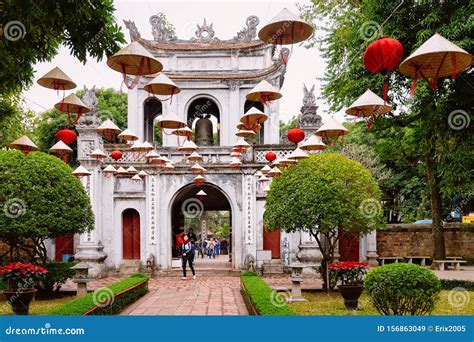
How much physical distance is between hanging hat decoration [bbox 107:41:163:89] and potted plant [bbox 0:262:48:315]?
5233 mm

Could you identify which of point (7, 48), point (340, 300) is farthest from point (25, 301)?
point (340, 300)

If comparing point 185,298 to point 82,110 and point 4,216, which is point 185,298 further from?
point 82,110

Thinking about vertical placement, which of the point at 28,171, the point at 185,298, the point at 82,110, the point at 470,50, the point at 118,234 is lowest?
the point at 185,298

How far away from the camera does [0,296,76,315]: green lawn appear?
34.5 ft

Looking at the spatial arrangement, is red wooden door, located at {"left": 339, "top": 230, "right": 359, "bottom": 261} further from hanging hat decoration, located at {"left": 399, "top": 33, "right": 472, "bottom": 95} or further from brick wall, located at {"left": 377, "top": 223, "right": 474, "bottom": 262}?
hanging hat decoration, located at {"left": 399, "top": 33, "right": 472, "bottom": 95}

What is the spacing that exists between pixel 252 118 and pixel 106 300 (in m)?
5.02

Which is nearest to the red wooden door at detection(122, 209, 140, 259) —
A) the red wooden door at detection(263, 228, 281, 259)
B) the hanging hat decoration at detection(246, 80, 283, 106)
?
the red wooden door at detection(263, 228, 281, 259)

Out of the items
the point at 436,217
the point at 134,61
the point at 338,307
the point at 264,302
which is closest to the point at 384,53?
the point at 134,61

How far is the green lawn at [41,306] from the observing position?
10.5m

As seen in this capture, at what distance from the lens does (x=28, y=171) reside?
12656mm

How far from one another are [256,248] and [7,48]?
528 inches

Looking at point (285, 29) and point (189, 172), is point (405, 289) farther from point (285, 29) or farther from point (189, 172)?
point (189, 172)

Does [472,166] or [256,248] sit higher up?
[472,166]

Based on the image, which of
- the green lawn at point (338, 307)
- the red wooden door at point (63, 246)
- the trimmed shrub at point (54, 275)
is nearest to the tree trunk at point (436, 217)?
the green lawn at point (338, 307)
